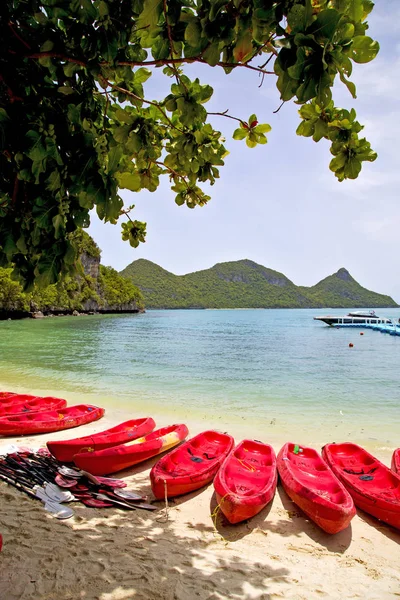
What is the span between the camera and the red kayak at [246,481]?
4.27 meters

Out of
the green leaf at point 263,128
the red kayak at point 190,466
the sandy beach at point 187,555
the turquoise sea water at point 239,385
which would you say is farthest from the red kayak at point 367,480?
the green leaf at point 263,128

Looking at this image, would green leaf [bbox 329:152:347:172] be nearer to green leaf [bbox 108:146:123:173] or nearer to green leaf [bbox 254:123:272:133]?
green leaf [bbox 254:123:272:133]

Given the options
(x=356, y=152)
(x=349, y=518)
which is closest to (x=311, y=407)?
(x=349, y=518)

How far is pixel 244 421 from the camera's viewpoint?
9.88m

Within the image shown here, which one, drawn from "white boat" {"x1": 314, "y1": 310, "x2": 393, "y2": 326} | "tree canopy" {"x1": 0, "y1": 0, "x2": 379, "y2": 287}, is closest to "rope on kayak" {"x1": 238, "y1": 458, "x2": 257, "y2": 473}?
"tree canopy" {"x1": 0, "y1": 0, "x2": 379, "y2": 287}

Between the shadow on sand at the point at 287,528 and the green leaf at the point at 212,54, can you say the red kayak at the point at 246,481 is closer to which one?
the shadow on sand at the point at 287,528

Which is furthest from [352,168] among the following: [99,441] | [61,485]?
[99,441]

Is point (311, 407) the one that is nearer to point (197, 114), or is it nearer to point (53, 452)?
point (53, 452)

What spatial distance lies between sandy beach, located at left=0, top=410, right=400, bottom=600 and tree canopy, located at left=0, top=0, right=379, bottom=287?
2.46m

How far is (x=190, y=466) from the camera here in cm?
546

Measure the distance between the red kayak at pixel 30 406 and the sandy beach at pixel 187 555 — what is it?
387cm

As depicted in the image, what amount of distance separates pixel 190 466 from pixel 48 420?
3667 millimetres

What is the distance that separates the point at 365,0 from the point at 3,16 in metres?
2.00

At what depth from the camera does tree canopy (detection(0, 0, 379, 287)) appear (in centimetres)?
164
